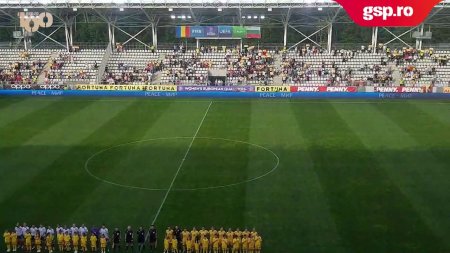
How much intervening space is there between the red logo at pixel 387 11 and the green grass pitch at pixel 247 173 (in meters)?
12.2

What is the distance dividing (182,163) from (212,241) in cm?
980

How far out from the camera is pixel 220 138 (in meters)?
31.5

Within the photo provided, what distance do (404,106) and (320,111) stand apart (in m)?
7.48

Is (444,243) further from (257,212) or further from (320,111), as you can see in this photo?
(320,111)

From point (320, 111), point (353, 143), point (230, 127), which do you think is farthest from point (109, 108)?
point (353, 143)

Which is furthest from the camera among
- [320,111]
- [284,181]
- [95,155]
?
[320,111]

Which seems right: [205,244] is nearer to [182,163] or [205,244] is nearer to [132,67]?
[182,163]

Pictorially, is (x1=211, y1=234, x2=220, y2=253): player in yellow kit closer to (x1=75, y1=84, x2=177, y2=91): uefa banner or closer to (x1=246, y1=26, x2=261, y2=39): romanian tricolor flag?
(x1=75, y1=84, x2=177, y2=91): uefa banner

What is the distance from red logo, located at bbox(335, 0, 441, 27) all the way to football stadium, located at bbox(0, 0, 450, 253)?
4 cm

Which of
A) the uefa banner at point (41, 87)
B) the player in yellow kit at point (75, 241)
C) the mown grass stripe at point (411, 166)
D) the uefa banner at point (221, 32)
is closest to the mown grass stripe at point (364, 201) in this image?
the mown grass stripe at point (411, 166)

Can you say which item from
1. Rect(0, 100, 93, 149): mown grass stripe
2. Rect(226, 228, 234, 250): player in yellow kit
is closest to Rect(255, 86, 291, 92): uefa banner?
Rect(0, 100, 93, 149): mown grass stripe

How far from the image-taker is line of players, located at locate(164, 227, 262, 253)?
55.0 ft

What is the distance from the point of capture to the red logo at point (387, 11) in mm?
6004

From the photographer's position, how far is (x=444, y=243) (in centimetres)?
1750
